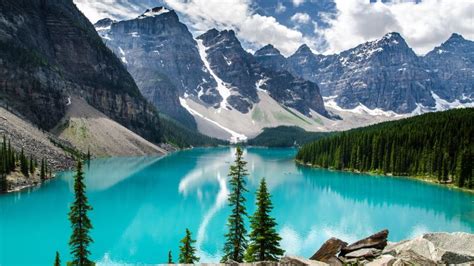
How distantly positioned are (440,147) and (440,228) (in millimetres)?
66516

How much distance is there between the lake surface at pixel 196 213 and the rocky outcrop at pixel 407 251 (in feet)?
96.4

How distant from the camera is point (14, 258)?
42688 millimetres

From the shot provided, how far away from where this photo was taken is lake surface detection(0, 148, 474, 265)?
4800 centimetres

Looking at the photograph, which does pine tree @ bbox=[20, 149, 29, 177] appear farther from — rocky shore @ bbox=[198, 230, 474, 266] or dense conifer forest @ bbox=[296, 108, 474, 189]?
dense conifer forest @ bbox=[296, 108, 474, 189]

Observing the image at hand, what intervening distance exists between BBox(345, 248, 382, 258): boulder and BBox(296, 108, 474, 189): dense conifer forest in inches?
3640

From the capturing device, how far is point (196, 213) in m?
69.1

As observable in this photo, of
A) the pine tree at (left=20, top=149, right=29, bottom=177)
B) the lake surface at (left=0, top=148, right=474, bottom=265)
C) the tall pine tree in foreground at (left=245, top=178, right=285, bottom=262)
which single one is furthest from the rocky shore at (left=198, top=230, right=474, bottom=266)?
the pine tree at (left=20, top=149, right=29, bottom=177)

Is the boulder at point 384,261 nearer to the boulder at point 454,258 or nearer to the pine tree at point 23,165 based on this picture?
the boulder at point 454,258

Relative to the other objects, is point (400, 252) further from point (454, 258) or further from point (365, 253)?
point (454, 258)

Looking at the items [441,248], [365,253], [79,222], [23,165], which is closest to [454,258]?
[441,248]

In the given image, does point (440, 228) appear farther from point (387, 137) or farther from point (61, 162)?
point (61, 162)

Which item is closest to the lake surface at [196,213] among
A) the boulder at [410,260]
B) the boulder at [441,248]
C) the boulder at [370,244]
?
the boulder at [370,244]

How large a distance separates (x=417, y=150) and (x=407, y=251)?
122050mm

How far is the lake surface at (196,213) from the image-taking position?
48.0 meters
